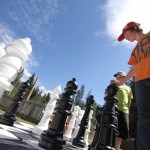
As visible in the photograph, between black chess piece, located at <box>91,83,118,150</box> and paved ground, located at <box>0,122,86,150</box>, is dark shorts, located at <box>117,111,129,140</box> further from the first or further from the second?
paved ground, located at <box>0,122,86,150</box>

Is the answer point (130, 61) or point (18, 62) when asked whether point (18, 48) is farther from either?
point (130, 61)

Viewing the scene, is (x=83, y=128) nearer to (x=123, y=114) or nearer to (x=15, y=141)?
(x=123, y=114)

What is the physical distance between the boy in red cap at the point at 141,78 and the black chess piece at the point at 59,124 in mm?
835

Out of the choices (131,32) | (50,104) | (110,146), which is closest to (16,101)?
(50,104)

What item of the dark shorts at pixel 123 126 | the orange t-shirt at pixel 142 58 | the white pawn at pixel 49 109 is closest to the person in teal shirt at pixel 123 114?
the dark shorts at pixel 123 126

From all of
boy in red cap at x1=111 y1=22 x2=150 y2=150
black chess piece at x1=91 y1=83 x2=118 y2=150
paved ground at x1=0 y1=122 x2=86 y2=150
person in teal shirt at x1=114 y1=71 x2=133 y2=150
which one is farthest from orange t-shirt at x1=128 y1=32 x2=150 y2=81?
paved ground at x1=0 y1=122 x2=86 y2=150

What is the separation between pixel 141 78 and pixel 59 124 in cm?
133

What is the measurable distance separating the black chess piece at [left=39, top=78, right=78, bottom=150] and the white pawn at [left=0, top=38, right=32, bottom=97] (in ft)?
3.05

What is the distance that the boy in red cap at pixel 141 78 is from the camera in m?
1.68

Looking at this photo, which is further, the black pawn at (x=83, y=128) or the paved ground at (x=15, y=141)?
the black pawn at (x=83, y=128)

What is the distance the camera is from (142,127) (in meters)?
1.71

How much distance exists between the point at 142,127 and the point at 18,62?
1.42 meters

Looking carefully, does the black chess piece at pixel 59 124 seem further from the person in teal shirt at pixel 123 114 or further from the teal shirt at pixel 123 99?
the teal shirt at pixel 123 99

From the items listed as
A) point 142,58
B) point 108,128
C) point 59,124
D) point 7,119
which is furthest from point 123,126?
point 7,119
